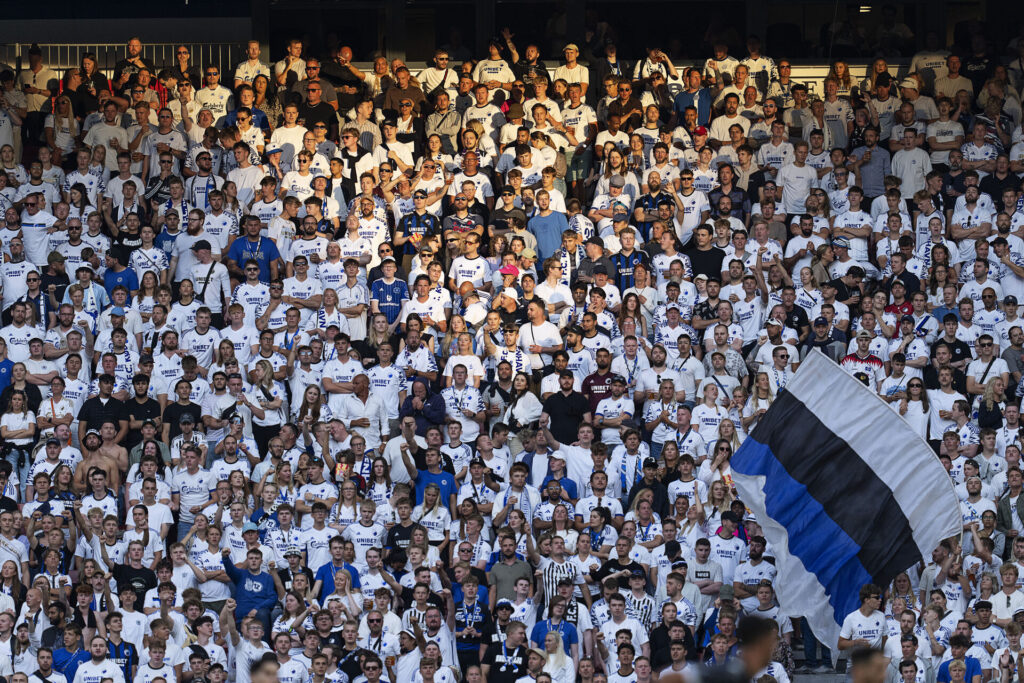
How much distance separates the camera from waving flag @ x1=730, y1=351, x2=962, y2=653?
12453 mm

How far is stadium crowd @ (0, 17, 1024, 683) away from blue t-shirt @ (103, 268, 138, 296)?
0.03m

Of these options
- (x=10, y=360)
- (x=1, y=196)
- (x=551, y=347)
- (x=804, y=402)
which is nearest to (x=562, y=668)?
(x=551, y=347)

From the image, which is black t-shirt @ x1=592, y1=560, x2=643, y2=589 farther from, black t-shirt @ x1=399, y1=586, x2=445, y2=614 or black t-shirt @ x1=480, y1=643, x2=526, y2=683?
black t-shirt @ x1=399, y1=586, x2=445, y2=614

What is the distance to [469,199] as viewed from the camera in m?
23.6

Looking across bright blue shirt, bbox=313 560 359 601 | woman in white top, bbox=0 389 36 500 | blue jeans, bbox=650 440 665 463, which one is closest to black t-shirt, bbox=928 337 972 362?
blue jeans, bbox=650 440 665 463

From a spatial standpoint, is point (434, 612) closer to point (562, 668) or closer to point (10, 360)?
point (562, 668)

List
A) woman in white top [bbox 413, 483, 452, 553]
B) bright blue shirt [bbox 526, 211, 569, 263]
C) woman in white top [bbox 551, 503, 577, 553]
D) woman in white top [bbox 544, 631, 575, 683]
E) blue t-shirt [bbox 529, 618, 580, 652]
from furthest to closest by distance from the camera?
bright blue shirt [bbox 526, 211, 569, 263] → woman in white top [bbox 413, 483, 452, 553] → woman in white top [bbox 551, 503, 577, 553] → blue t-shirt [bbox 529, 618, 580, 652] → woman in white top [bbox 544, 631, 575, 683]

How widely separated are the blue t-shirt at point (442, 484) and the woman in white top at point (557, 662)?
8.15 feet

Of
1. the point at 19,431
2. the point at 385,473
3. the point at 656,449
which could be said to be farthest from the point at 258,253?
the point at 656,449

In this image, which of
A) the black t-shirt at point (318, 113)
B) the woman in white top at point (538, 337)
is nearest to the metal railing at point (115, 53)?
the black t-shirt at point (318, 113)

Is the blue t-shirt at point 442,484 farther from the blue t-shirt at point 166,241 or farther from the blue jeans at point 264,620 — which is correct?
the blue t-shirt at point 166,241

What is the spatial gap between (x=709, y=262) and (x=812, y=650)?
596cm

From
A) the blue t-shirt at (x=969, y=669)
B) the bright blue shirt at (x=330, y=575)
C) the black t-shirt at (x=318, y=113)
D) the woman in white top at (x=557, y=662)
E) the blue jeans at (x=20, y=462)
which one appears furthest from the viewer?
the black t-shirt at (x=318, y=113)

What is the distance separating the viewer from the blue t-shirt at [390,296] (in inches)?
892
